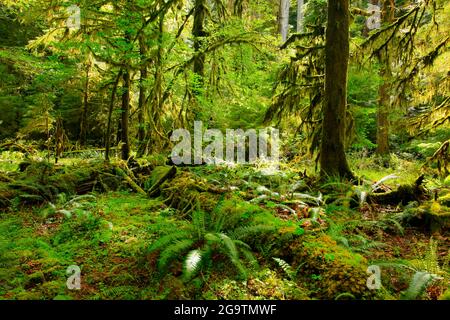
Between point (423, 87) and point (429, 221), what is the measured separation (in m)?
5.17

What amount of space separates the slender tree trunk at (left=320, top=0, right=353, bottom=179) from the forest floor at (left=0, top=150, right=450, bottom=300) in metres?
0.60

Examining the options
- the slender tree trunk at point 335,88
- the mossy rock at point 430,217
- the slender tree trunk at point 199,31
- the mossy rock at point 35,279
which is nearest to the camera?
the mossy rock at point 35,279

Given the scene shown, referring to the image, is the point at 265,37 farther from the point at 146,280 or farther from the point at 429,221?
the point at 146,280

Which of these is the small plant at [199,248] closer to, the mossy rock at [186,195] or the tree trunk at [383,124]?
the mossy rock at [186,195]

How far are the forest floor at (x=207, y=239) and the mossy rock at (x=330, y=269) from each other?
0.01 metres

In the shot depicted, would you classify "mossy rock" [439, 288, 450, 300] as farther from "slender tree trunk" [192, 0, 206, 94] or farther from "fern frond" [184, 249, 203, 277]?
"slender tree trunk" [192, 0, 206, 94]

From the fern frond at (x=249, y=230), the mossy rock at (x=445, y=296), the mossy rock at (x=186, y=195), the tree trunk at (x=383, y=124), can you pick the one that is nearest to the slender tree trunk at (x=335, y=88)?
the mossy rock at (x=186, y=195)

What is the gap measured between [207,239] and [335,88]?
4899 mm

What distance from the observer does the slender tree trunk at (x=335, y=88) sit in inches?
283

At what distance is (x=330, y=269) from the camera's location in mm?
3510

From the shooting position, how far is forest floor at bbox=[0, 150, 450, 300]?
3414 millimetres

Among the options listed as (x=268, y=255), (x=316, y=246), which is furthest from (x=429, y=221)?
(x=268, y=255)

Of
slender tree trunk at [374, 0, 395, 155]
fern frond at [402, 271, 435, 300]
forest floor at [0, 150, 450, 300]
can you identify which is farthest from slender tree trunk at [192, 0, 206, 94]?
fern frond at [402, 271, 435, 300]

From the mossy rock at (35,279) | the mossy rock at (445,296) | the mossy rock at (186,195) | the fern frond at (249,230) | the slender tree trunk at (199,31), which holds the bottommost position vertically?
the mossy rock at (35,279)
